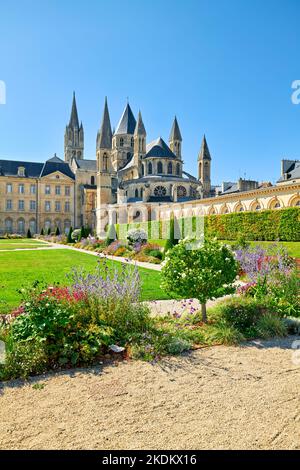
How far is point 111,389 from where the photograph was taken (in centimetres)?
333

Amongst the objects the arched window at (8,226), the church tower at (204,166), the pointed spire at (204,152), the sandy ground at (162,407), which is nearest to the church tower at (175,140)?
the church tower at (204,166)

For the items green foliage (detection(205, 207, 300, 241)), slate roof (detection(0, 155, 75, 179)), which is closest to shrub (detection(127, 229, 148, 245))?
green foliage (detection(205, 207, 300, 241))

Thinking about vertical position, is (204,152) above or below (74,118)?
below

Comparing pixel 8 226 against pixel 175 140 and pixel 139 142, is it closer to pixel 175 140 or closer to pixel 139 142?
pixel 139 142

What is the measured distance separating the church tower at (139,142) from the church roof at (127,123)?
36.8 feet

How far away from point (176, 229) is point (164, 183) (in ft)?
93.7

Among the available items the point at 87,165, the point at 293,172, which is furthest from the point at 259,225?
the point at 87,165

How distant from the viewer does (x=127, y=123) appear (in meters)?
67.2

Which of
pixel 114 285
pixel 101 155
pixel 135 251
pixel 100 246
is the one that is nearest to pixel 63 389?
pixel 114 285

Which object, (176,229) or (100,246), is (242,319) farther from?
(100,246)

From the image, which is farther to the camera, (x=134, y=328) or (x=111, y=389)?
(x=134, y=328)

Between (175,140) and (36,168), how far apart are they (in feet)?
85.2

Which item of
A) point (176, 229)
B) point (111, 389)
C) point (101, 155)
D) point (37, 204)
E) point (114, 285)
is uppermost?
point (101, 155)

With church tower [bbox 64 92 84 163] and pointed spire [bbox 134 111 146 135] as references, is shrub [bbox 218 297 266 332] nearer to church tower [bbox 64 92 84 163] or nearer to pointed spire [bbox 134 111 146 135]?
pointed spire [bbox 134 111 146 135]
